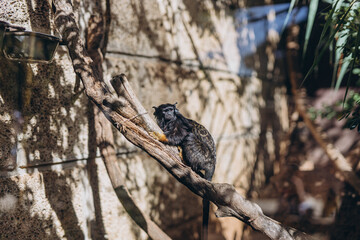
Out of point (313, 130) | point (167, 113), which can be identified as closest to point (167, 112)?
point (167, 113)

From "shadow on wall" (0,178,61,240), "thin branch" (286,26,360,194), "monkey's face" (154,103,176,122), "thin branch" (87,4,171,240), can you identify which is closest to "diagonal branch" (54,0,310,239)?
"thin branch" (87,4,171,240)

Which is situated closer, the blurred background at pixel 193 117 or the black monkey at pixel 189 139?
the blurred background at pixel 193 117

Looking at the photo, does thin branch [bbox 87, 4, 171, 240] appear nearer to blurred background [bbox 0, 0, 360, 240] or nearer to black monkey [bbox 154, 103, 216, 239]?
blurred background [bbox 0, 0, 360, 240]

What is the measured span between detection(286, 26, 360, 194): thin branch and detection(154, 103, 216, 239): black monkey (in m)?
2.91

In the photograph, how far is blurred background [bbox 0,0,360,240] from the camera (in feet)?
6.68

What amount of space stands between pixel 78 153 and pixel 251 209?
1.45 meters

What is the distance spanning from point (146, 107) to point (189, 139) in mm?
782

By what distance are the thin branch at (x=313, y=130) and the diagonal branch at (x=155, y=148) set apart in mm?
3288

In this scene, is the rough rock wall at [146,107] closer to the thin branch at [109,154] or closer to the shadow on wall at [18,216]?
the shadow on wall at [18,216]

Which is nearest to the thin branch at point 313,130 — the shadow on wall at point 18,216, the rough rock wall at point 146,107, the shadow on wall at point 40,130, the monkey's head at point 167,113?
the rough rock wall at point 146,107

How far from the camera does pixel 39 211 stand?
6.94 feet

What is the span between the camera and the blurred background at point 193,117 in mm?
2037

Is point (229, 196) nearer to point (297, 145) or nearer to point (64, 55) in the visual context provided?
point (64, 55)

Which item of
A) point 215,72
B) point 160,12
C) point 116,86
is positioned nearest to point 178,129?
point 116,86
